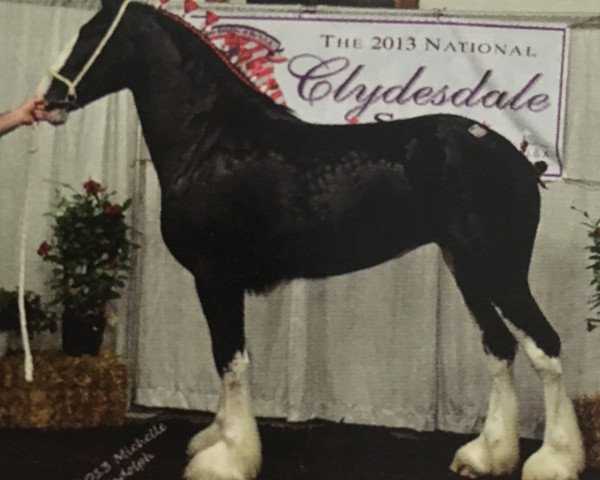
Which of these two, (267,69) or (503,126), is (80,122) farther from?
(503,126)

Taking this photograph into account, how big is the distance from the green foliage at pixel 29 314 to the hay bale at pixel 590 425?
1.77 metres

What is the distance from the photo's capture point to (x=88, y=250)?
255 centimetres

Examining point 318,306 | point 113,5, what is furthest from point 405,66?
point 113,5

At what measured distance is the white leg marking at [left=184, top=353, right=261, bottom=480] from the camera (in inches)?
75.9

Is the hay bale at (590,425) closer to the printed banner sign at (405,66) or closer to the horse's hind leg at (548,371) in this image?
the horse's hind leg at (548,371)

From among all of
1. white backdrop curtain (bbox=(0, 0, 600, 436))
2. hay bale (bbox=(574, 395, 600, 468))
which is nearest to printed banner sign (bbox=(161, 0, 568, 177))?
white backdrop curtain (bbox=(0, 0, 600, 436))

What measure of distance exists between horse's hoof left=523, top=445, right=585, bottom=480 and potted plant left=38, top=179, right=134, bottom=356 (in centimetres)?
145

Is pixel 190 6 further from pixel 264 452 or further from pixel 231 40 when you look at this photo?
pixel 264 452

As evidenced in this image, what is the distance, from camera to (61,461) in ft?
6.97

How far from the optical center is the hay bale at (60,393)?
2465 mm

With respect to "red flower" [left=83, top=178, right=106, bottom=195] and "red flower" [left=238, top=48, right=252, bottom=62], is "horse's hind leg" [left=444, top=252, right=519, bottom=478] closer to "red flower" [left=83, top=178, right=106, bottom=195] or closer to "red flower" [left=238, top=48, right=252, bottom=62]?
"red flower" [left=238, top=48, right=252, bottom=62]

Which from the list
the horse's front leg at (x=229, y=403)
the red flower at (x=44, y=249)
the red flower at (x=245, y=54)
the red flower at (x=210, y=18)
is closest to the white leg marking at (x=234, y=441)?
the horse's front leg at (x=229, y=403)

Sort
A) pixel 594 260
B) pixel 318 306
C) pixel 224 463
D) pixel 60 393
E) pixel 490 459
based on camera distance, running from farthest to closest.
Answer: pixel 318 306, pixel 594 260, pixel 60 393, pixel 490 459, pixel 224 463

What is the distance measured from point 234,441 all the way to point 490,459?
697mm
